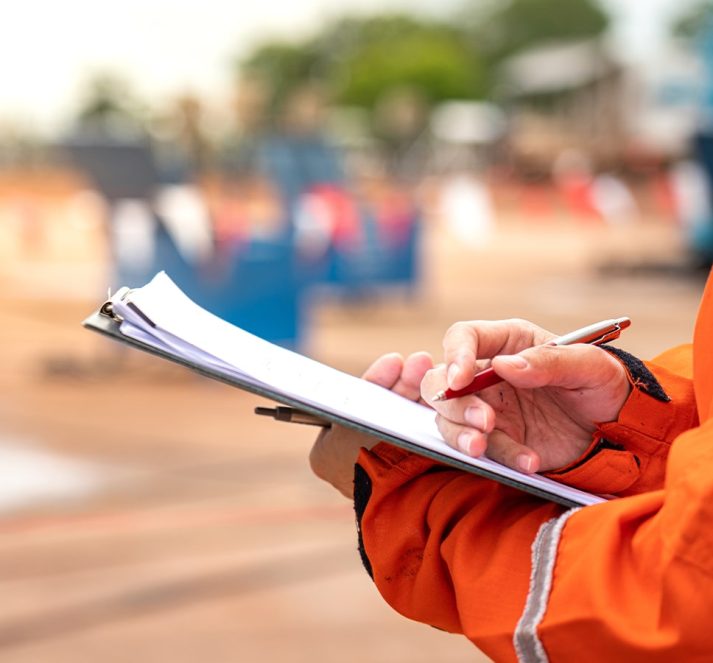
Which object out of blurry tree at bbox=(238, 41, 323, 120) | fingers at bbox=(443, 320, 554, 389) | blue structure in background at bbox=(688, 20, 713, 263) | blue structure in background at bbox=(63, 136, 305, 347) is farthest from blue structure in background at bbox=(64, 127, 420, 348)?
blurry tree at bbox=(238, 41, 323, 120)

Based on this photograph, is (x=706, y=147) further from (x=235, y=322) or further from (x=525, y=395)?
(x=525, y=395)

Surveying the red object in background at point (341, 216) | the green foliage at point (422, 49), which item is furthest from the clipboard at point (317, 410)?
the green foliage at point (422, 49)

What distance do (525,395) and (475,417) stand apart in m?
0.17

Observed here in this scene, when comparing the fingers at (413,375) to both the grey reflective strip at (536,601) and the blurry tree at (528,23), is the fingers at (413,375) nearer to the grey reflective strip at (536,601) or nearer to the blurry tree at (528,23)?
the grey reflective strip at (536,601)

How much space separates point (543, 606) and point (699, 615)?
0.13 m

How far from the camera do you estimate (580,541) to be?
1014 mm

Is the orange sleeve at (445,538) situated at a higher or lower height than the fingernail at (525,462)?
lower

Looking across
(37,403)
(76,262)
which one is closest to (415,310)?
(37,403)

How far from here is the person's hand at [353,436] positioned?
1.24 m

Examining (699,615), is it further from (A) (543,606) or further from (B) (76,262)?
(B) (76,262)

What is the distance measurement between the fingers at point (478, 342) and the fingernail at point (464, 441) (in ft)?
0.14

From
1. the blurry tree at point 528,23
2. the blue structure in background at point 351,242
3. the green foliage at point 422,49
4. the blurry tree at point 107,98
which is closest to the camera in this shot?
the blue structure in background at point 351,242

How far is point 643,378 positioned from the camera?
1206mm

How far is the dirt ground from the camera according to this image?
9.10ft
